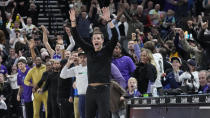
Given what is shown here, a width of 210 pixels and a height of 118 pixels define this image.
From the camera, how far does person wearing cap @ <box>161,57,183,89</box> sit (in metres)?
14.7

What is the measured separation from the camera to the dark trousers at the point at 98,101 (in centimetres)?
1098

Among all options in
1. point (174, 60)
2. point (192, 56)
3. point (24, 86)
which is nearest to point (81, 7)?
point (24, 86)

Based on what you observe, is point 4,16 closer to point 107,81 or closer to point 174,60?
point 174,60

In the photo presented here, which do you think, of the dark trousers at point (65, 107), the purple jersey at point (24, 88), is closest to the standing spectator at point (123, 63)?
the dark trousers at point (65, 107)

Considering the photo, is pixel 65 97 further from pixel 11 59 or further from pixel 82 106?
pixel 11 59

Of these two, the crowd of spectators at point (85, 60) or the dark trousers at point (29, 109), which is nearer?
the crowd of spectators at point (85, 60)

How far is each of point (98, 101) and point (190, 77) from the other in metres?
3.59

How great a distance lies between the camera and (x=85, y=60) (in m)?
14.5

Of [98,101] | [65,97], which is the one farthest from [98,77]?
[65,97]

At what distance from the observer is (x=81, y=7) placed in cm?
2445

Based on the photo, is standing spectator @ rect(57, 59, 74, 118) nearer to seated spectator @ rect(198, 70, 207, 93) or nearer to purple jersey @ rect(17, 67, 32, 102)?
purple jersey @ rect(17, 67, 32, 102)

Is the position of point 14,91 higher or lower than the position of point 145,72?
lower

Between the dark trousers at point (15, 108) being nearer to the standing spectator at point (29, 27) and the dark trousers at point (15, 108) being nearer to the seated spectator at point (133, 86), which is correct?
the standing spectator at point (29, 27)

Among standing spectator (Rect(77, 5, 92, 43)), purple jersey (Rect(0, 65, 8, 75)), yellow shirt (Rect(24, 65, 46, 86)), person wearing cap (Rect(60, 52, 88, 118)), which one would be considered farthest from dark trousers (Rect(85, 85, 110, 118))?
standing spectator (Rect(77, 5, 92, 43))
